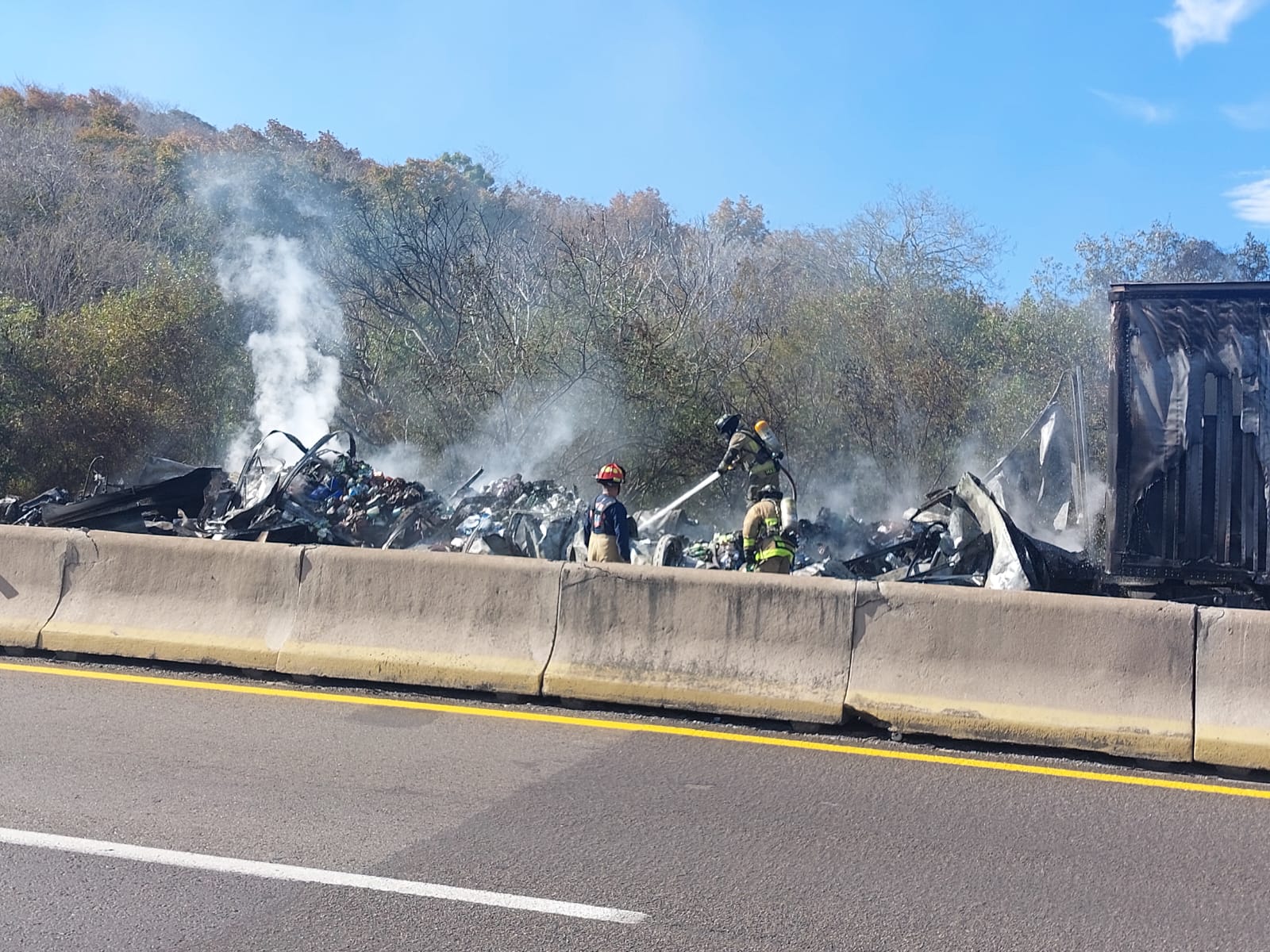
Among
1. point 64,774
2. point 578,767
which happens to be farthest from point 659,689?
point 64,774

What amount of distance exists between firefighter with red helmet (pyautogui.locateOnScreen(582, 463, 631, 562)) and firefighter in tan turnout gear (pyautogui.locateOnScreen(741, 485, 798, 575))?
3.98ft

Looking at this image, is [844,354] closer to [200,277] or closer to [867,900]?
[200,277]

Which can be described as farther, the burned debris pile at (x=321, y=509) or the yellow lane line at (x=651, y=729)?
the burned debris pile at (x=321, y=509)

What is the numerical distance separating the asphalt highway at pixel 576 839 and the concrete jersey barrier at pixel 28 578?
4.79 feet

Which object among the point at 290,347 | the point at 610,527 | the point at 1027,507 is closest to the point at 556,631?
the point at 610,527

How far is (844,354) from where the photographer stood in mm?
18188

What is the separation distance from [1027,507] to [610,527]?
6.07m

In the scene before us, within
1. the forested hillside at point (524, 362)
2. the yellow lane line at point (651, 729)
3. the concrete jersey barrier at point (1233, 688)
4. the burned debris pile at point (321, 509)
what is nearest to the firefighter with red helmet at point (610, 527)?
the yellow lane line at point (651, 729)

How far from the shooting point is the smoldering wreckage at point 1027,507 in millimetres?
9125

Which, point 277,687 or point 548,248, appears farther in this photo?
point 548,248

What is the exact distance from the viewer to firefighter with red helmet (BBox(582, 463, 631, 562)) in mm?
8773

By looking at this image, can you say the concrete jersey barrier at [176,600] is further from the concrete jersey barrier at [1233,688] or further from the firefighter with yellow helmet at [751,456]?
the concrete jersey barrier at [1233,688]

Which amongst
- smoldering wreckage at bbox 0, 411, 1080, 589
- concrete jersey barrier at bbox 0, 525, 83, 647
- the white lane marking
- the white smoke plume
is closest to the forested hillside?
the white smoke plume

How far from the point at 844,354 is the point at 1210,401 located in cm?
917
